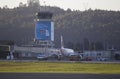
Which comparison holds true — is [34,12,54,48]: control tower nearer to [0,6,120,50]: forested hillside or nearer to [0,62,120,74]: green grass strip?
[0,6,120,50]: forested hillside

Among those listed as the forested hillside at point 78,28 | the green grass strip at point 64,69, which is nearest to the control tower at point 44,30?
the forested hillside at point 78,28

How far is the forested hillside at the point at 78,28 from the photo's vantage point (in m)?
152

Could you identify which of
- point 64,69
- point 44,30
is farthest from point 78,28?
point 64,69

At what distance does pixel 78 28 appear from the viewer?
168625 millimetres

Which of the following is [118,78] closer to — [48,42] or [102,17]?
[48,42]

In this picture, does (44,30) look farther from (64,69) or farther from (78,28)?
(78,28)

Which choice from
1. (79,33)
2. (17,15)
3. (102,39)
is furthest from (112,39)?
(17,15)

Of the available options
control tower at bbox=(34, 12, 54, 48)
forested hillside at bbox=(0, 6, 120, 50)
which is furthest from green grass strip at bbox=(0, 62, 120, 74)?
forested hillside at bbox=(0, 6, 120, 50)

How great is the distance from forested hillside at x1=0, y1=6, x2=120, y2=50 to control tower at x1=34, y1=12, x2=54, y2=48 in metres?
34.8

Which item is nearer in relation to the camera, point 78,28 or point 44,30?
point 44,30

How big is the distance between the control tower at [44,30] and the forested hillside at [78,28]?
3476 centimetres

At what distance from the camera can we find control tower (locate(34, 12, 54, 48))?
95750mm

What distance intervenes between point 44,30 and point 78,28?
73.4 meters

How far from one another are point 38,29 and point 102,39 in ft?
200
